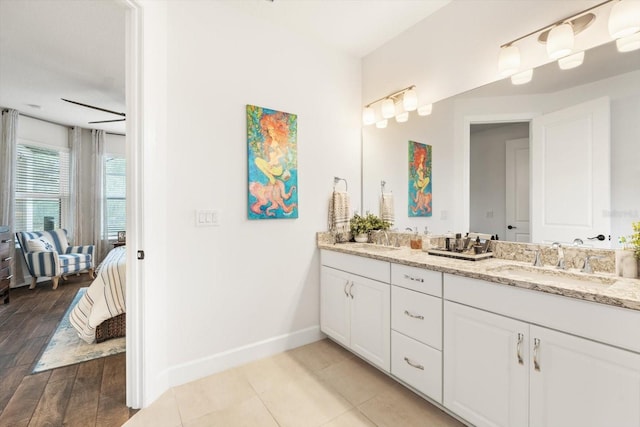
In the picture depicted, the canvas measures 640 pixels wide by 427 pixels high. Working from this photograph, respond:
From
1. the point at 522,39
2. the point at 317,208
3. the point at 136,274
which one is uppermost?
the point at 522,39

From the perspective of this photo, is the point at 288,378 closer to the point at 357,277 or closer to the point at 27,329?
the point at 357,277

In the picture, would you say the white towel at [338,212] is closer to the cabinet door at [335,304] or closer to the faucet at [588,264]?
the cabinet door at [335,304]

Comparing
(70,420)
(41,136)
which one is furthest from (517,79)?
(41,136)

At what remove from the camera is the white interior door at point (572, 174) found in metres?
1.53

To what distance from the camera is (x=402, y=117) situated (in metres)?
2.56

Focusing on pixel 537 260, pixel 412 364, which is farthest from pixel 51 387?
→ pixel 537 260

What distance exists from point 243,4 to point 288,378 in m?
2.71

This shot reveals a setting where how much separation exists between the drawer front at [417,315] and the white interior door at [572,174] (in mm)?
776

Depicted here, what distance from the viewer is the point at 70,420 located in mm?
1636

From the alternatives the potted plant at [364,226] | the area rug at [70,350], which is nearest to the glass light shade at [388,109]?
the potted plant at [364,226]

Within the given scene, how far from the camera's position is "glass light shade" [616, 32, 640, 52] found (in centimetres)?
141

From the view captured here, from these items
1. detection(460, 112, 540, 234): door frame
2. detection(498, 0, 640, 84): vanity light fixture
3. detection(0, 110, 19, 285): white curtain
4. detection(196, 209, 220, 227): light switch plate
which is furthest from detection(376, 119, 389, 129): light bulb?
detection(0, 110, 19, 285): white curtain

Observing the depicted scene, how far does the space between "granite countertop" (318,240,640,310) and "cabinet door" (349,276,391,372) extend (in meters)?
0.23

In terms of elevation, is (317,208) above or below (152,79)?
below
